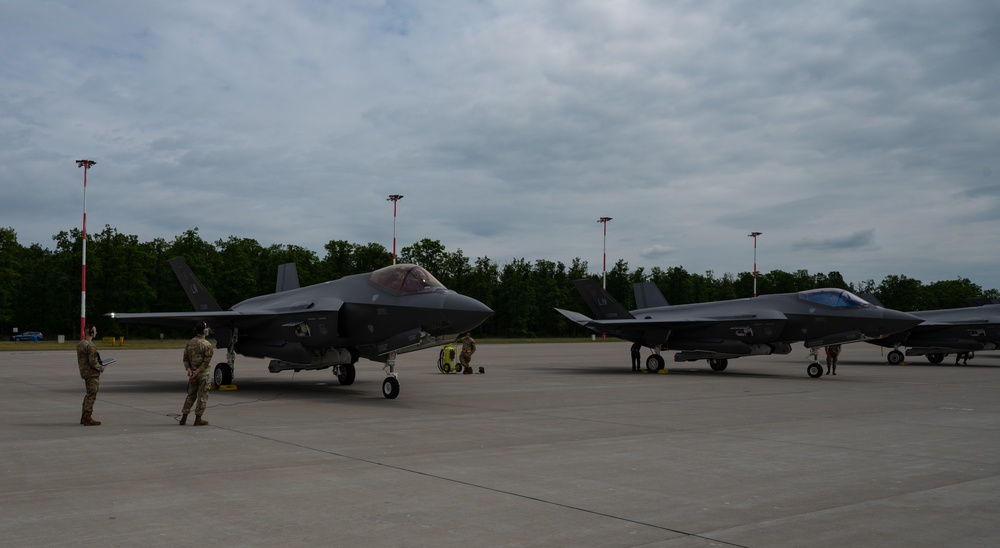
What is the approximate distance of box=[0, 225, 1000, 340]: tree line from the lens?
78688 mm

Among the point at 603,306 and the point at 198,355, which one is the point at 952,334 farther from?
the point at 198,355

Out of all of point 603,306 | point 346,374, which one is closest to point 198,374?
point 346,374

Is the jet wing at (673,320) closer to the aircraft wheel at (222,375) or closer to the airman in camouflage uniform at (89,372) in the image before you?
the aircraft wheel at (222,375)

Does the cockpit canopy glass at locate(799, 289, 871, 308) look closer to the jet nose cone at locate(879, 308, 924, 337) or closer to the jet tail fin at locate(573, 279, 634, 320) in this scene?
the jet nose cone at locate(879, 308, 924, 337)

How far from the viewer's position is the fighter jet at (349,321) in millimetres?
16078

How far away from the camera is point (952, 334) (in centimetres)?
3262

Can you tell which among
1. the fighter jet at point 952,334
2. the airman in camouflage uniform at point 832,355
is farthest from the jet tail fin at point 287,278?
the fighter jet at point 952,334

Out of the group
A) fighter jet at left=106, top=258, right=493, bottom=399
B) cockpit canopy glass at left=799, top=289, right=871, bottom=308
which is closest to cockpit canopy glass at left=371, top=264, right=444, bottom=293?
fighter jet at left=106, top=258, right=493, bottom=399

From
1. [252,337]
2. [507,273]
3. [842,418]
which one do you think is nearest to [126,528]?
[842,418]

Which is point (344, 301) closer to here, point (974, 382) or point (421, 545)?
point (421, 545)

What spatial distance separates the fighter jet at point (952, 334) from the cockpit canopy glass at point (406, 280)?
22.8 m

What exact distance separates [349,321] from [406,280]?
5.24 feet

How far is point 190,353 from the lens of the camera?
11.8 m

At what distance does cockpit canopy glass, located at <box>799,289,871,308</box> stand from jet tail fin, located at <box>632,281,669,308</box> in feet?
23.1
